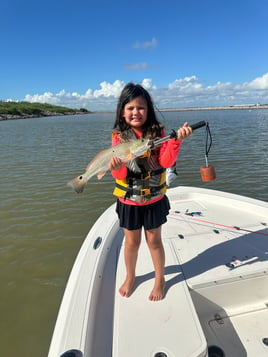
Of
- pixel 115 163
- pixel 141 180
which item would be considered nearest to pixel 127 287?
pixel 141 180

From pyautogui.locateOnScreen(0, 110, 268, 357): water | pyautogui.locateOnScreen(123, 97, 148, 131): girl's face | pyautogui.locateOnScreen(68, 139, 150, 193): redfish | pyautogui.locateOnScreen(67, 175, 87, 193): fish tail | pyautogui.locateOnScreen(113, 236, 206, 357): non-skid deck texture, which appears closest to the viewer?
pyautogui.locateOnScreen(113, 236, 206, 357): non-skid deck texture

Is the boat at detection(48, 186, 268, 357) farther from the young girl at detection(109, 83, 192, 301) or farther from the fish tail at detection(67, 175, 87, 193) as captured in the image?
the fish tail at detection(67, 175, 87, 193)

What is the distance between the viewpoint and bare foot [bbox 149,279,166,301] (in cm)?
245

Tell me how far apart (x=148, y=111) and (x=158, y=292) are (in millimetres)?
1890

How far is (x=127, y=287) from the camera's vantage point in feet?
8.48

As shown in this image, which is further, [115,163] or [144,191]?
[144,191]

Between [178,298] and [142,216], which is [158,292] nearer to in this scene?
[178,298]

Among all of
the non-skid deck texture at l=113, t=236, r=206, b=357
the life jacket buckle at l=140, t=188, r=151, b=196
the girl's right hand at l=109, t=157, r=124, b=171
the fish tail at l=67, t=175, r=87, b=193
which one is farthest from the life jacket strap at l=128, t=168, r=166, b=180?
the non-skid deck texture at l=113, t=236, r=206, b=357

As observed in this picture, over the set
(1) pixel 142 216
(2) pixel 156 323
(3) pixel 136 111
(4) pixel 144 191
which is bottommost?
(2) pixel 156 323

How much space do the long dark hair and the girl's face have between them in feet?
0.13

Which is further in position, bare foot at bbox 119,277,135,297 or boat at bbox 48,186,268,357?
bare foot at bbox 119,277,135,297

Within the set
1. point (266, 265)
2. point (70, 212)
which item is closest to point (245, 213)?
point (266, 265)

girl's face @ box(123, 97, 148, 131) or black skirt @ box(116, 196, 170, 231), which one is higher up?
girl's face @ box(123, 97, 148, 131)

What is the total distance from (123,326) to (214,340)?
1074mm
